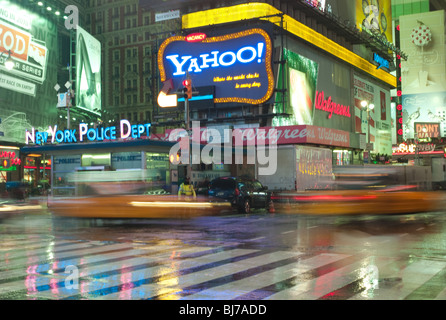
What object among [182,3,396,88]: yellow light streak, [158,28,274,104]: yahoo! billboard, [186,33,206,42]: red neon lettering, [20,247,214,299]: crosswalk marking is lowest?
[20,247,214,299]: crosswalk marking

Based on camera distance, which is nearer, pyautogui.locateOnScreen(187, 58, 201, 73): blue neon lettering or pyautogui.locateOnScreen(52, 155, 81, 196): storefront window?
pyautogui.locateOnScreen(52, 155, 81, 196): storefront window

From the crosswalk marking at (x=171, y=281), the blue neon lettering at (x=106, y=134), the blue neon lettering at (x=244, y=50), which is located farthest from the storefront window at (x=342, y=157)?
the crosswalk marking at (x=171, y=281)

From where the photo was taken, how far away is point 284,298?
6793 millimetres

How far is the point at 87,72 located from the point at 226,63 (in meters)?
23.5

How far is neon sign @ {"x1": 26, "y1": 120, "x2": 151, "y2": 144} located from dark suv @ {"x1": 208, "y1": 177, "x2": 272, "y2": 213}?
1026 centimetres

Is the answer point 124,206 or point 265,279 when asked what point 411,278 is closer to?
point 265,279

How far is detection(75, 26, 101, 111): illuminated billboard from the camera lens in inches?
2267

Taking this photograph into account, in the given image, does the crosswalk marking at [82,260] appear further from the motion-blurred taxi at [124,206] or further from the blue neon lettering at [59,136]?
the blue neon lettering at [59,136]

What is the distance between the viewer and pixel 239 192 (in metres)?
24.2

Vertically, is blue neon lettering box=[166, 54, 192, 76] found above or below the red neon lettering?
below

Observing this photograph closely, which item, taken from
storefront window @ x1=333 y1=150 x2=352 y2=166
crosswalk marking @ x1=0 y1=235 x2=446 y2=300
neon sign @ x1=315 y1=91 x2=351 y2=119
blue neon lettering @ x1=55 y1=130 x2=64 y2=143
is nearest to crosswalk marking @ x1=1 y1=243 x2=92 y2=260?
crosswalk marking @ x1=0 y1=235 x2=446 y2=300

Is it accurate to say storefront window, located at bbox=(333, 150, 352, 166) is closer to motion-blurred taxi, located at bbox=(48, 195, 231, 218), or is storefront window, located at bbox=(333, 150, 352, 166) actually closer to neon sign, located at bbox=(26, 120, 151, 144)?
neon sign, located at bbox=(26, 120, 151, 144)
